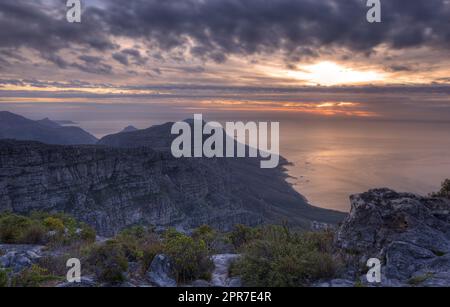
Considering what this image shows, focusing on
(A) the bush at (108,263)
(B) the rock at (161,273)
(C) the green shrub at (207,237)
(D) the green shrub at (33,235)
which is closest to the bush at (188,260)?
(B) the rock at (161,273)

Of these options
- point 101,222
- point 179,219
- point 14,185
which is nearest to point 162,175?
point 179,219

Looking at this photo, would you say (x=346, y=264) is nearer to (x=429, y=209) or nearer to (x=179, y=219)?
(x=429, y=209)

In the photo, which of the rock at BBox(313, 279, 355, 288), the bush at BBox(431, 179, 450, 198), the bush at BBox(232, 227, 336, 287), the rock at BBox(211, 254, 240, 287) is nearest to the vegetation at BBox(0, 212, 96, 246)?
the rock at BBox(211, 254, 240, 287)

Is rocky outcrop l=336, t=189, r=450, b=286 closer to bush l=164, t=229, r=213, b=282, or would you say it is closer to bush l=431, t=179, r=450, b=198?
bush l=431, t=179, r=450, b=198

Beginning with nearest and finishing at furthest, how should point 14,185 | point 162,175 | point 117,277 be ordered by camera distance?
1. point 117,277
2. point 14,185
3. point 162,175

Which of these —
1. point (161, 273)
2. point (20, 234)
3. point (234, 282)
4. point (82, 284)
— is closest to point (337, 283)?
point (234, 282)

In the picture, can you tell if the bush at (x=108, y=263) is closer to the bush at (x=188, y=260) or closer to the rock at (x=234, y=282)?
the bush at (x=188, y=260)
